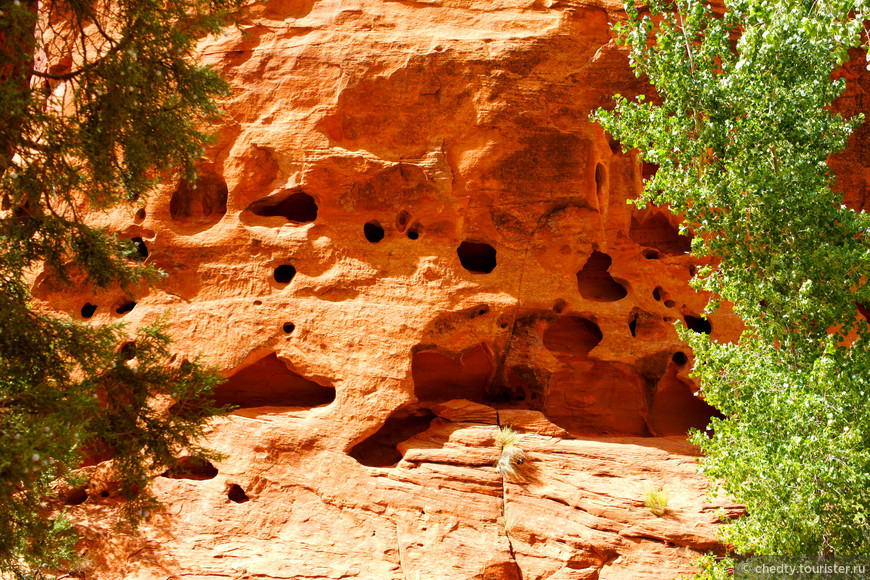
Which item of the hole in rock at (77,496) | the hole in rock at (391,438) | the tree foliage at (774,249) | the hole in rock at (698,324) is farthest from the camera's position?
the hole in rock at (698,324)

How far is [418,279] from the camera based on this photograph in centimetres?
1009

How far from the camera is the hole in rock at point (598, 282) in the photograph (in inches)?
445

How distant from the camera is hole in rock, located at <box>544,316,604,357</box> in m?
11.0

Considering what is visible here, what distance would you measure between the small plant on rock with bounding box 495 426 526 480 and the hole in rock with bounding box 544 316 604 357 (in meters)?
2.06

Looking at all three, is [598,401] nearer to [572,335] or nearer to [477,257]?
[572,335]

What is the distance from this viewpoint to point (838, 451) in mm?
6520

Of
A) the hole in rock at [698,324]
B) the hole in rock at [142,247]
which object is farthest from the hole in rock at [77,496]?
the hole in rock at [698,324]

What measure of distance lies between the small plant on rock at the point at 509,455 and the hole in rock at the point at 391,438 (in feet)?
4.20

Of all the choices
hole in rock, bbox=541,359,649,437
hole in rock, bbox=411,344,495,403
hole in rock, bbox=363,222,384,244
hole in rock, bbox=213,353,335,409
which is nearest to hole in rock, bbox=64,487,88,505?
hole in rock, bbox=213,353,335,409

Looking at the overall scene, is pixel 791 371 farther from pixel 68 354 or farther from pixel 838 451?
pixel 68 354

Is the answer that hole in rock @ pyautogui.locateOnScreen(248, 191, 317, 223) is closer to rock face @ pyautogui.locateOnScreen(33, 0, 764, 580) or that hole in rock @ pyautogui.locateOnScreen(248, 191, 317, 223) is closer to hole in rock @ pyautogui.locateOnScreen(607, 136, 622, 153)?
rock face @ pyautogui.locateOnScreen(33, 0, 764, 580)

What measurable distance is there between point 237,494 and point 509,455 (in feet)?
11.5

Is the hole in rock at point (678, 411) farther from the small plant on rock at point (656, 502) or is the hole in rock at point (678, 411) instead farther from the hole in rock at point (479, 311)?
the hole in rock at point (479, 311)

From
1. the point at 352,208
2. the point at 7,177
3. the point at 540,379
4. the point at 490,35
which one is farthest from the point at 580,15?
the point at 7,177
